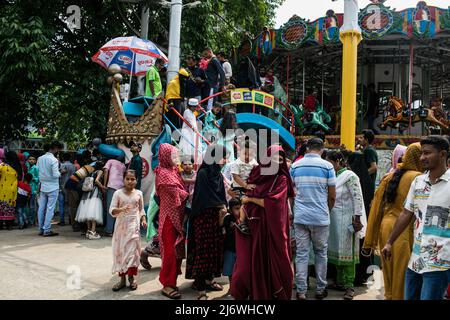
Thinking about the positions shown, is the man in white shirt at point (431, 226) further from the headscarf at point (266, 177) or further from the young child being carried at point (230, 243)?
the young child being carried at point (230, 243)

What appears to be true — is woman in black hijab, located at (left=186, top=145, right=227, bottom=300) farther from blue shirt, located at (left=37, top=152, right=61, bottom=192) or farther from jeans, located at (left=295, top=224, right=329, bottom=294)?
blue shirt, located at (left=37, top=152, right=61, bottom=192)

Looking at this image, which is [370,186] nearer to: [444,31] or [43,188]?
[43,188]

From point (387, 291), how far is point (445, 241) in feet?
3.61

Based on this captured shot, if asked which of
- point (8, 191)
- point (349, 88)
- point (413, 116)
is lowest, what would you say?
point (8, 191)

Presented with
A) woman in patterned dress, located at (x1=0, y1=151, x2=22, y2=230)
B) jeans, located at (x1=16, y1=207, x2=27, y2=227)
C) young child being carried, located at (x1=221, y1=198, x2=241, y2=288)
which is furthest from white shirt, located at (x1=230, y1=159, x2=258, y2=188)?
jeans, located at (x1=16, y1=207, x2=27, y2=227)

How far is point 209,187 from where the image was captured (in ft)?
15.4

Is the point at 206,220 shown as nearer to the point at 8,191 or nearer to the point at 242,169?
the point at 242,169

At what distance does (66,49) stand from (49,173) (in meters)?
6.19

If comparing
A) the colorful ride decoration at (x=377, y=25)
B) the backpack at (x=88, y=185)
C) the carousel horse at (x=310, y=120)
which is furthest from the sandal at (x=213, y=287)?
the colorful ride decoration at (x=377, y=25)

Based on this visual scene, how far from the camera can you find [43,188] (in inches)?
339

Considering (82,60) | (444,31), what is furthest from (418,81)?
(82,60)

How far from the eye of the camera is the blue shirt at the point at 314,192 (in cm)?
471

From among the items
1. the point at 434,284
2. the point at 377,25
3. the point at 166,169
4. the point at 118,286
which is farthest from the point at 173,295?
the point at 377,25

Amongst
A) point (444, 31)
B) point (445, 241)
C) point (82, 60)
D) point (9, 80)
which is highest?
point (444, 31)
